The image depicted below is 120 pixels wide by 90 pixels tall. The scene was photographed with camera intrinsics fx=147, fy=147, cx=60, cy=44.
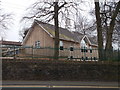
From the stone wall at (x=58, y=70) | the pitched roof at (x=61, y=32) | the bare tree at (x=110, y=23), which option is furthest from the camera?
the pitched roof at (x=61, y=32)

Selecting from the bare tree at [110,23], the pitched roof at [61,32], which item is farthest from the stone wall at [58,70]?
the pitched roof at [61,32]

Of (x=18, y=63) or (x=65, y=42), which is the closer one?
(x=18, y=63)

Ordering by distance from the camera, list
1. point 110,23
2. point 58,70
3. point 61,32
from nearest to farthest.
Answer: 1. point 58,70
2. point 110,23
3. point 61,32

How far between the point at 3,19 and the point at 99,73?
23070 mm

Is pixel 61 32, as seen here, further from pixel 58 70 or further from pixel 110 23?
pixel 58 70

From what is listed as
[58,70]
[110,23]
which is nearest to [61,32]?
[110,23]

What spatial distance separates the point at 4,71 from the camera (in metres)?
11.2

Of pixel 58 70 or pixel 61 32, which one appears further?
pixel 61 32

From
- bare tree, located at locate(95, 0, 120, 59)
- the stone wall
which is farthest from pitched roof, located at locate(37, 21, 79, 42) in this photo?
the stone wall

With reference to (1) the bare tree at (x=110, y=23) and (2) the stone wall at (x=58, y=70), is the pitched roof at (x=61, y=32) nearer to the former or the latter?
(1) the bare tree at (x=110, y=23)

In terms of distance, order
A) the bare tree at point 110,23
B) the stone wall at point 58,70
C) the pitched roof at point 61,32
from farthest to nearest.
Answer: the pitched roof at point 61,32, the bare tree at point 110,23, the stone wall at point 58,70

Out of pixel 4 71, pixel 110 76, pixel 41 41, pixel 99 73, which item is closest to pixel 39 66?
pixel 4 71

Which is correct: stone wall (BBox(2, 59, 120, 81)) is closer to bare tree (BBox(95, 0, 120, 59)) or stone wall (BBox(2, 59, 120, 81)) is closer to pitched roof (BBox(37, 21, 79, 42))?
bare tree (BBox(95, 0, 120, 59))

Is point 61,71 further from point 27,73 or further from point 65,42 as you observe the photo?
point 65,42
